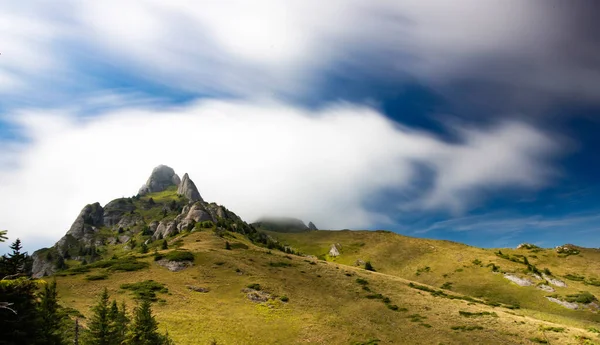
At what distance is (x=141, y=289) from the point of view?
69500 millimetres

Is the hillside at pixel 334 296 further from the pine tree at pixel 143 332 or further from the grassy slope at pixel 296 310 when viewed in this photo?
Answer: the pine tree at pixel 143 332

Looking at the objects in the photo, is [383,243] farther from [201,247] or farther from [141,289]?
[141,289]

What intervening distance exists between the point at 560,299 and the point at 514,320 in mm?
46676

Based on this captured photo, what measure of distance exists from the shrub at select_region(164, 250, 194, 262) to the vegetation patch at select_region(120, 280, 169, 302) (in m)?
15.8

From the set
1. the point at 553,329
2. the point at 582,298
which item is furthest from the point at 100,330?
the point at 582,298

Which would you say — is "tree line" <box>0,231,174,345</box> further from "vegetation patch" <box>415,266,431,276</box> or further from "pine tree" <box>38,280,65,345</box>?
"vegetation patch" <box>415,266,431,276</box>

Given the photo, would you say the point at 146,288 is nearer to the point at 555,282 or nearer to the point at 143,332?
the point at 143,332

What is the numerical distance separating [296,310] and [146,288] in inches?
1234

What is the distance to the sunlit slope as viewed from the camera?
100 m

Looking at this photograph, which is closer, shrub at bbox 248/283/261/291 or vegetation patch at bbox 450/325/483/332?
vegetation patch at bbox 450/325/483/332

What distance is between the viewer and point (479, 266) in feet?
423

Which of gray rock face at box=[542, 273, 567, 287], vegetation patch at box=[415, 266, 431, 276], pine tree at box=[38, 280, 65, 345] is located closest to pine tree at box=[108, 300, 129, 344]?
pine tree at box=[38, 280, 65, 345]

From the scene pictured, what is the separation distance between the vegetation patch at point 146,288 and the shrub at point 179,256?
1575 cm

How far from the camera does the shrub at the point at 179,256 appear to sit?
9225 cm
